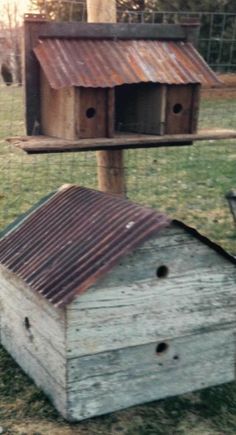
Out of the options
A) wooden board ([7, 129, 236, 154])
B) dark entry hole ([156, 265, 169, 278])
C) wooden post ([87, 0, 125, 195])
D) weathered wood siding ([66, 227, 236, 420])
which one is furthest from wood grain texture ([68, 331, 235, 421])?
wooden post ([87, 0, 125, 195])

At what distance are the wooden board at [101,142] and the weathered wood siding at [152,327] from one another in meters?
0.89

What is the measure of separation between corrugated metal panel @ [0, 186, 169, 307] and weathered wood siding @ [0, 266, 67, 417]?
5.1 inches

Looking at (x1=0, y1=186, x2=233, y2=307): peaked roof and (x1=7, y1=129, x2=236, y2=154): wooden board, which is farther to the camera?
(x1=7, y1=129, x2=236, y2=154): wooden board

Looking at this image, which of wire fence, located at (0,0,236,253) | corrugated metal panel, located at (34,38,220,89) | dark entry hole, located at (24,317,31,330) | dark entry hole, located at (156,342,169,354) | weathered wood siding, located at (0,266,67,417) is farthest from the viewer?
wire fence, located at (0,0,236,253)

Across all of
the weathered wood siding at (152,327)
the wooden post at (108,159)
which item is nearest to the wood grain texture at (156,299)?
the weathered wood siding at (152,327)

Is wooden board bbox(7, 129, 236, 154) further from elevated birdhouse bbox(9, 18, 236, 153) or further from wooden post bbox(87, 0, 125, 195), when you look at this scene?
wooden post bbox(87, 0, 125, 195)

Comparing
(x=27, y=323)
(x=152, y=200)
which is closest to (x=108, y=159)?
(x=27, y=323)

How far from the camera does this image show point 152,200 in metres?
6.86

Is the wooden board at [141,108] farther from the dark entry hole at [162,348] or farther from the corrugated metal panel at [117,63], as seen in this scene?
the dark entry hole at [162,348]

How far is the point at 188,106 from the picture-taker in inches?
161

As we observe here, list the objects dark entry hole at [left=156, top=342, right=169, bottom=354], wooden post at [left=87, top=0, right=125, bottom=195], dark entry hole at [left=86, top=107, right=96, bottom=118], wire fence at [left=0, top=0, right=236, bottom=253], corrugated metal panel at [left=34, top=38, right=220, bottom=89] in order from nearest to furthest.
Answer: dark entry hole at [left=156, top=342, right=169, bottom=354]
corrugated metal panel at [left=34, top=38, right=220, bottom=89]
dark entry hole at [left=86, top=107, right=96, bottom=118]
wooden post at [left=87, top=0, right=125, bottom=195]
wire fence at [left=0, top=0, right=236, bottom=253]

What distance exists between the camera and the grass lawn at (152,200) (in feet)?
10.3

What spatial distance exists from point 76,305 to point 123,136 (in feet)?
4.50

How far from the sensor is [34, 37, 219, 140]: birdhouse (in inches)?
144
